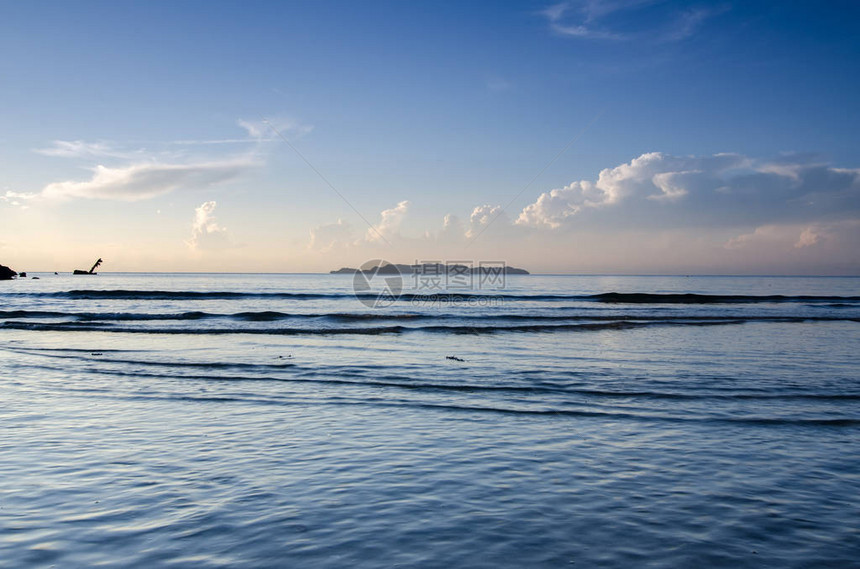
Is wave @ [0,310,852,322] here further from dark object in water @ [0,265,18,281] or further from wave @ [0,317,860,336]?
dark object in water @ [0,265,18,281]

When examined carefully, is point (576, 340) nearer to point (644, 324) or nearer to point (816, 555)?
point (644, 324)

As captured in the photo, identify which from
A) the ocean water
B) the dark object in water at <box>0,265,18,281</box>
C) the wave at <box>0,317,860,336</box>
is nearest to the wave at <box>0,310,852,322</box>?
the wave at <box>0,317,860,336</box>

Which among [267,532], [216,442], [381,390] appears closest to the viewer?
[267,532]

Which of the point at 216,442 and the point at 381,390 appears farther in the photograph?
the point at 381,390

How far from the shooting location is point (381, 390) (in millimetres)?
12883

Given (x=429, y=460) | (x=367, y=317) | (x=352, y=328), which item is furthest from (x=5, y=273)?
(x=429, y=460)

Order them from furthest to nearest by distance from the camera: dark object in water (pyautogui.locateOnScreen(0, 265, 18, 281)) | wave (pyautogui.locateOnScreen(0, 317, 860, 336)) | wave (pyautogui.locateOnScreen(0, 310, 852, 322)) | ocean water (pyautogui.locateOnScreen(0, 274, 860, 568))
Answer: dark object in water (pyautogui.locateOnScreen(0, 265, 18, 281)) → wave (pyautogui.locateOnScreen(0, 310, 852, 322)) → wave (pyautogui.locateOnScreen(0, 317, 860, 336)) → ocean water (pyautogui.locateOnScreen(0, 274, 860, 568))

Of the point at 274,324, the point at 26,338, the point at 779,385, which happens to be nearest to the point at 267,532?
the point at 779,385

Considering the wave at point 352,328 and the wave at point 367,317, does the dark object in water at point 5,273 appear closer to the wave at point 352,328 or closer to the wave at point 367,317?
the wave at point 367,317

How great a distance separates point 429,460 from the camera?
7422 millimetres

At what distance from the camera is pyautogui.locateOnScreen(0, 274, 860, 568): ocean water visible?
4867mm

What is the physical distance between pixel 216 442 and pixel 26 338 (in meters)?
20.7

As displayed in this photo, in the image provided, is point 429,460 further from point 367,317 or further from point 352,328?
point 367,317

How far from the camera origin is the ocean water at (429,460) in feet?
16.0
